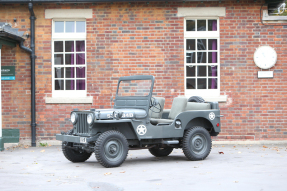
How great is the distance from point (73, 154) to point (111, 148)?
1208 millimetres

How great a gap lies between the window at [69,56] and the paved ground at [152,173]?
2.71 meters

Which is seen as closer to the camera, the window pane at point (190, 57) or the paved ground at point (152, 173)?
the paved ground at point (152, 173)

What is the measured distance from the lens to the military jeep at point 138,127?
786 cm

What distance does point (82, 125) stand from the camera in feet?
27.1

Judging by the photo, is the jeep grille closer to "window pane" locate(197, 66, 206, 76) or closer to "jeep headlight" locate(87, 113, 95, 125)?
"jeep headlight" locate(87, 113, 95, 125)

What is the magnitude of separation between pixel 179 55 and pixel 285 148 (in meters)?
3.78

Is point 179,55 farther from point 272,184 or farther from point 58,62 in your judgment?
point 272,184

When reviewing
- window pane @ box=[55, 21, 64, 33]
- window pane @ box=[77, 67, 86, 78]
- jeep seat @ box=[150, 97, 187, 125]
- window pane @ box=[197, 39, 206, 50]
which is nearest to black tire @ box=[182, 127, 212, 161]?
jeep seat @ box=[150, 97, 187, 125]

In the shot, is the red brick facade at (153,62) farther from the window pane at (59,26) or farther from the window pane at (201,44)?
the window pane at (201,44)

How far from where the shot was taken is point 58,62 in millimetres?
12461

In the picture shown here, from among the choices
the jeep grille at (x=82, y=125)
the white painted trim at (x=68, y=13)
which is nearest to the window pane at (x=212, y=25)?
the white painted trim at (x=68, y=13)

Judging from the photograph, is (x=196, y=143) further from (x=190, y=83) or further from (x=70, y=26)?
(x=70, y=26)

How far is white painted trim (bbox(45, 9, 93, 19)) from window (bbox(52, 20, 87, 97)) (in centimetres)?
18

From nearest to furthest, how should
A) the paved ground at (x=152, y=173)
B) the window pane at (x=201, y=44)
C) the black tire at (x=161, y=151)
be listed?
the paved ground at (x=152, y=173) → the black tire at (x=161, y=151) → the window pane at (x=201, y=44)
